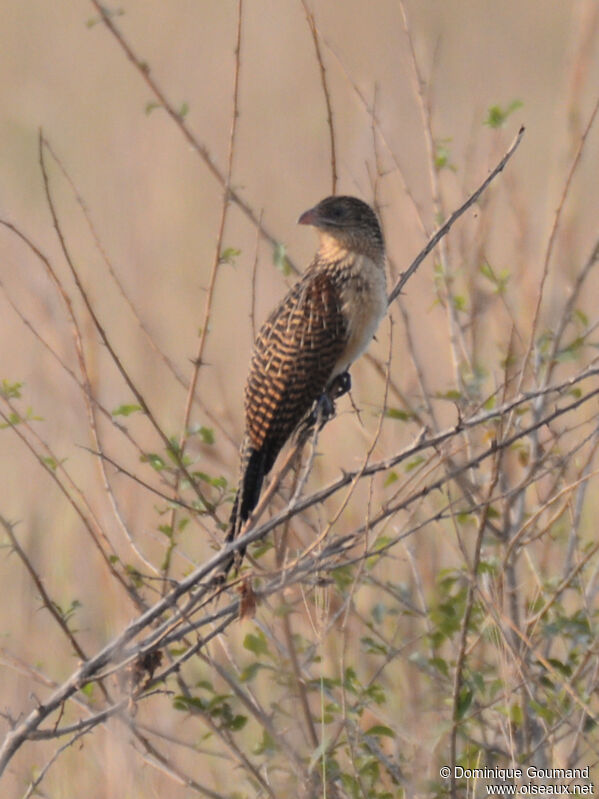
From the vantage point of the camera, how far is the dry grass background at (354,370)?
3543 millimetres

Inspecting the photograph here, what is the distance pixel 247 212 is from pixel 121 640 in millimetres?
1399

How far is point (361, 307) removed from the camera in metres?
4.49

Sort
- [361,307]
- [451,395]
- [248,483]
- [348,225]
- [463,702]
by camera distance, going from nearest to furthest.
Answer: [463,702], [451,395], [248,483], [361,307], [348,225]

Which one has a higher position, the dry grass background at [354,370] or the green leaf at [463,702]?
the dry grass background at [354,370]

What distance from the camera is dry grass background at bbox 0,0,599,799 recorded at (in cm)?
354

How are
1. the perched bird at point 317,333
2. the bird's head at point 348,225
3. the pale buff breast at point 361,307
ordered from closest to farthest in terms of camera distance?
the perched bird at point 317,333
the pale buff breast at point 361,307
the bird's head at point 348,225

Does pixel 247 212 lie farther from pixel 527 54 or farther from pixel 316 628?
pixel 527 54

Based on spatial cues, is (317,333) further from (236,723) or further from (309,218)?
(236,723)

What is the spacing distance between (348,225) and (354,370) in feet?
1.65

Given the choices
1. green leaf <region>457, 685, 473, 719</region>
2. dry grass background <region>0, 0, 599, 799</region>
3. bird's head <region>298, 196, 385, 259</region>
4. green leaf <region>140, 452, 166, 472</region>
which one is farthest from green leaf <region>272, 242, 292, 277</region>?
green leaf <region>457, 685, 473, 719</region>

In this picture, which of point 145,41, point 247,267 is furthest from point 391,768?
point 145,41

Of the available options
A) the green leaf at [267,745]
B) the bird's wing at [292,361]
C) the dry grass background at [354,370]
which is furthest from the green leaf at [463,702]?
the bird's wing at [292,361]

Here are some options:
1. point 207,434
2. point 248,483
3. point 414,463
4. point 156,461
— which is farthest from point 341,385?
point 156,461

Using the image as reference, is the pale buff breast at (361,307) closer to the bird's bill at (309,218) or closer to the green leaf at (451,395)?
the bird's bill at (309,218)
